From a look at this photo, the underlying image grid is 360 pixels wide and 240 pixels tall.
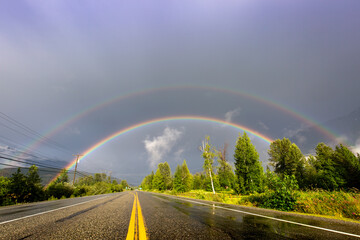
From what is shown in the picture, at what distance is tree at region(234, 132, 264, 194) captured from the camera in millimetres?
24938

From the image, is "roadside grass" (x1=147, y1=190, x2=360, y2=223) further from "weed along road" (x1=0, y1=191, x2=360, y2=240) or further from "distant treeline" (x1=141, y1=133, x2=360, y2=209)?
"distant treeline" (x1=141, y1=133, x2=360, y2=209)

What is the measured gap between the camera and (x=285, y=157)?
3366 centimetres

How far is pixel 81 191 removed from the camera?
28.9 meters

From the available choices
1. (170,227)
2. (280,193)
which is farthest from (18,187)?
(280,193)

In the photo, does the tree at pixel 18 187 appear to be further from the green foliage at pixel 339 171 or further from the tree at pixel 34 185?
the green foliage at pixel 339 171

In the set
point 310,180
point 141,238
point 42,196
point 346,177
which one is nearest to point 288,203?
point 141,238

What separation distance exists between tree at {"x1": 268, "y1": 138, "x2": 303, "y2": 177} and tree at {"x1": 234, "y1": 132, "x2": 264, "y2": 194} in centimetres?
1114

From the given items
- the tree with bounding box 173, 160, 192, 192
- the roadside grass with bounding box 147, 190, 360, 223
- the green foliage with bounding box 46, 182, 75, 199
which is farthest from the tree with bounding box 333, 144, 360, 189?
the green foliage with bounding box 46, 182, 75, 199

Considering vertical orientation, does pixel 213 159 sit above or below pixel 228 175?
above

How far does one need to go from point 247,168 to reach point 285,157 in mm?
14722

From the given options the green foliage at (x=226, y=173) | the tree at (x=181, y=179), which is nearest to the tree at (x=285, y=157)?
the green foliage at (x=226, y=173)

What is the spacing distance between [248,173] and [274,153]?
51.6 feet

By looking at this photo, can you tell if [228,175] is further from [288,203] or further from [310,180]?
[288,203]

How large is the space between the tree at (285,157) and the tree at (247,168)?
11.1 metres
